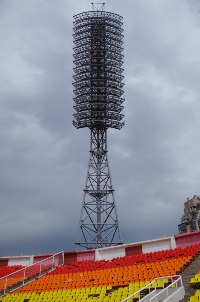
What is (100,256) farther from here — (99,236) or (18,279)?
(99,236)

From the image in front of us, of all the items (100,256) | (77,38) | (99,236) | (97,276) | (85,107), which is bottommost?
(97,276)

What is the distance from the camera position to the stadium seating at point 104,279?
17.8 m

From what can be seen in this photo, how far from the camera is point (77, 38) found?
51.8 m

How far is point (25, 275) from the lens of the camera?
24266 mm

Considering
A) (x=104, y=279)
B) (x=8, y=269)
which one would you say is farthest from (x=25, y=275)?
(x=104, y=279)

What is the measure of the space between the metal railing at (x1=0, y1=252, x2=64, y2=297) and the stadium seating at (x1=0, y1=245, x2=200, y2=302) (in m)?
0.58

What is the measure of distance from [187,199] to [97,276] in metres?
80.1

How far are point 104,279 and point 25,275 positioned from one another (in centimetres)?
601

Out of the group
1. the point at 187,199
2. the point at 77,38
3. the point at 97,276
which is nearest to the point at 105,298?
the point at 97,276

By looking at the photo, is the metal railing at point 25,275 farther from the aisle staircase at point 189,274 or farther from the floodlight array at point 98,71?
the floodlight array at point 98,71

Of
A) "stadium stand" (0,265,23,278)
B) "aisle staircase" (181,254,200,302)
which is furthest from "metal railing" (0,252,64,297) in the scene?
"aisle staircase" (181,254,200,302)

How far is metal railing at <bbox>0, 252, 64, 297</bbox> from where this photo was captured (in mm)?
22531

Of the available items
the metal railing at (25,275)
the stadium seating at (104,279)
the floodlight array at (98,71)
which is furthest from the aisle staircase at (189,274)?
the floodlight array at (98,71)

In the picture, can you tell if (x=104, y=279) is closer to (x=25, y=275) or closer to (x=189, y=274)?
(x=189, y=274)
